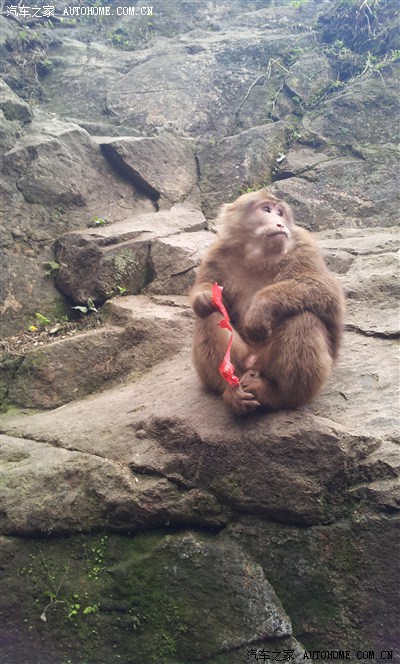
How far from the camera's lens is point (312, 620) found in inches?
165

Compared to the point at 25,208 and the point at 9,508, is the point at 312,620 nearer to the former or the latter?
the point at 9,508

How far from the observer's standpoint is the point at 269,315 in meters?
4.50

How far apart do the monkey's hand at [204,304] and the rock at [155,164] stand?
4.89 m

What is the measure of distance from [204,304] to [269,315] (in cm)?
59

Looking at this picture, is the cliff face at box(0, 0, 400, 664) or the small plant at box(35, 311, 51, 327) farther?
the small plant at box(35, 311, 51, 327)

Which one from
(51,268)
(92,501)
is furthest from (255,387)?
(51,268)

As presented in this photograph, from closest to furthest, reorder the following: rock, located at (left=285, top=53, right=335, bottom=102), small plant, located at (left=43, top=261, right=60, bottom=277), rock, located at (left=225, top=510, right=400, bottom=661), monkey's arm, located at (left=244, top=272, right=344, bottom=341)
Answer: rock, located at (left=225, top=510, right=400, bottom=661), monkey's arm, located at (left=244, top=272, right=344, bottom=341), small plant, located at (left=43, top=261, right=60, bottom=277), rock, located at (left=285, top=53, right=335, bottom=102)

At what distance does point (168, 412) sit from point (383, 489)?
1798 mm

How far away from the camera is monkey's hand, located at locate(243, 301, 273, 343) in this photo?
449cm

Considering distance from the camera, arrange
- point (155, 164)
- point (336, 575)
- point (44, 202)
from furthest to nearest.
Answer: point (155, 164), point (44, 202), point (336, 575)

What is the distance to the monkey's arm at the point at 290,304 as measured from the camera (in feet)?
14.8

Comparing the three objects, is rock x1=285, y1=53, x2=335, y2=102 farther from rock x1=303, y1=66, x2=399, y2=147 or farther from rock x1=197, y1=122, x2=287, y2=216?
rock x1=197, y1=122, x2=287, y2=216

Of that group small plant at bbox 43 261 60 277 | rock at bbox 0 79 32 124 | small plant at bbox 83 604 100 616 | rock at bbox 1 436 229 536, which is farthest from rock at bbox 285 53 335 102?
small plant at bbox 83 604 100 616

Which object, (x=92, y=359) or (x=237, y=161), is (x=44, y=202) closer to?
(x=92, y=359)
